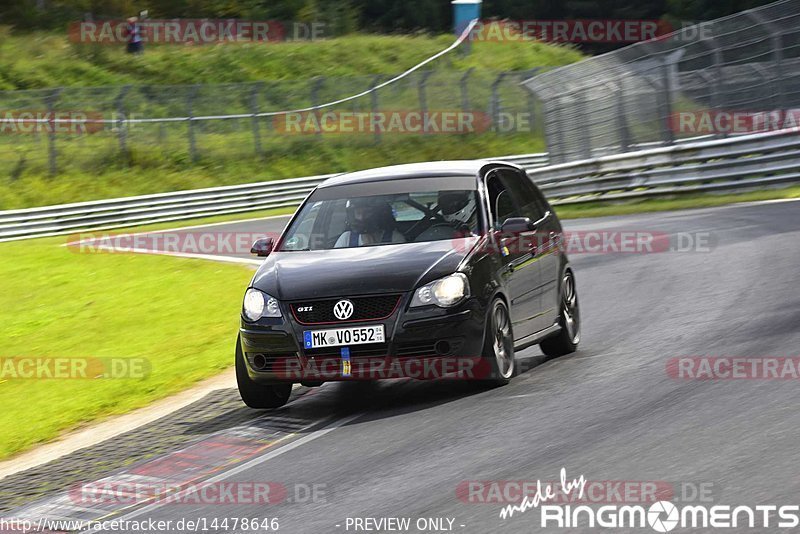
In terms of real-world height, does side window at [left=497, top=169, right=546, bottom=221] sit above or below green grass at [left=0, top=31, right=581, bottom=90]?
above

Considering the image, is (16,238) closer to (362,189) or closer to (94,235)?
(94,235)

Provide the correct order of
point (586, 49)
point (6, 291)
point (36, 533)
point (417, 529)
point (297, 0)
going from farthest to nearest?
point (586, 49)
point (297, 0)
point (6, 291)
point (36, 533)
point (417, 529)

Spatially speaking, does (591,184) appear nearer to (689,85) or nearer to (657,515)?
(689,85)

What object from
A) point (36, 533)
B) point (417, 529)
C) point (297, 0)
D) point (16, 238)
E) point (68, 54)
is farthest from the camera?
point (297, 0)

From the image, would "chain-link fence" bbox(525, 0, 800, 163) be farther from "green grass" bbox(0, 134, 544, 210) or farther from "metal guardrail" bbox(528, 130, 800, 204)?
"green grass" bbox(0, 134, 544, 210)

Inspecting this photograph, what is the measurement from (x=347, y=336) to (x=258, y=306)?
28.4 inches

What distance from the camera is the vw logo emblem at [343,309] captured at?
28.3ft

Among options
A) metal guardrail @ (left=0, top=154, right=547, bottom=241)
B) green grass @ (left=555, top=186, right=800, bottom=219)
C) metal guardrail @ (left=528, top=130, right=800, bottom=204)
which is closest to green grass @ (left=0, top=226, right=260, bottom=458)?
metal guardrail @ (left=0, top=154, right=547, bottom=241)

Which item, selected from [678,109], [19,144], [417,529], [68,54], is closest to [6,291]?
[678,109]

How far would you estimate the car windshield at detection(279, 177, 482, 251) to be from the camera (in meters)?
9.53

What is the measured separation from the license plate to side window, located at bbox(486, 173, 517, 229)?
5.29 feet

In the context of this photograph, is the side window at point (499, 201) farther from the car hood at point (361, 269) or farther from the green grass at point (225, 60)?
the green grass at point (225, 60)

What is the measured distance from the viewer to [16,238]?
30281mm

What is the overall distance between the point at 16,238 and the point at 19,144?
6189 millimetres
